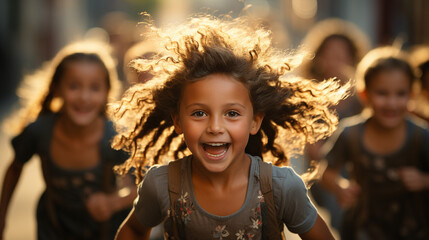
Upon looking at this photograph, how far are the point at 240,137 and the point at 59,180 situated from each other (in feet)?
5.89

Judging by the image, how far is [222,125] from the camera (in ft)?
8.86

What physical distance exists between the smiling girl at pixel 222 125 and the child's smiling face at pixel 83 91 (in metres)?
1.06

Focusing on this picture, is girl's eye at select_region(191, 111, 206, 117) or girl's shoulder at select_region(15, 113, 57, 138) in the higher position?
girl's shoulder at select_region(15, 113, 57, 138)

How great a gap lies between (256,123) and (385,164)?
1.71 metres

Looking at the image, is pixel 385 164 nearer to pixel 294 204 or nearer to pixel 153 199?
pixel 294 204

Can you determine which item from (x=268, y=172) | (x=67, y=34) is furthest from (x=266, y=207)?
(x=67, y=34)

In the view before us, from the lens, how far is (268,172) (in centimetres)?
285

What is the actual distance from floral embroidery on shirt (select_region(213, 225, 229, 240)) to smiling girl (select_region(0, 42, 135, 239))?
1.35m

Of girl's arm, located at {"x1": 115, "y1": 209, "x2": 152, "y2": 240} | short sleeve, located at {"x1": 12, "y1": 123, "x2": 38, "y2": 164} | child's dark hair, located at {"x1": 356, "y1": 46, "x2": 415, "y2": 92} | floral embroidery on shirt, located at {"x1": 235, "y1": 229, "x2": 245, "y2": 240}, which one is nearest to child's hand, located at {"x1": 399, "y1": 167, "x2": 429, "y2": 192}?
child's dark hair, located at {"x1": 356, "y1": 46, "x2": 415, "y2": 92}

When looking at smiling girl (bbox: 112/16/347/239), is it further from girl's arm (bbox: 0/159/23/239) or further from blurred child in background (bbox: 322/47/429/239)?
blurred child in background (bbox: 322/47/429/239)

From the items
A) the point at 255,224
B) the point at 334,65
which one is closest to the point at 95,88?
the point at 255,224

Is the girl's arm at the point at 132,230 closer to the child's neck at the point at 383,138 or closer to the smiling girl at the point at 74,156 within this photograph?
the smiling girl at the point at 74,156

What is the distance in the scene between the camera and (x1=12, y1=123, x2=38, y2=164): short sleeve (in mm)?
3992

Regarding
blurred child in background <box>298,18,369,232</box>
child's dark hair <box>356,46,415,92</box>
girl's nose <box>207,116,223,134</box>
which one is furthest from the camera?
blurred child in background <box>298,18,369,232</box>
